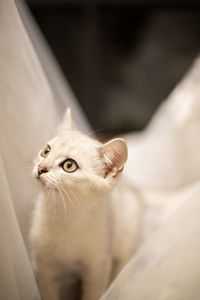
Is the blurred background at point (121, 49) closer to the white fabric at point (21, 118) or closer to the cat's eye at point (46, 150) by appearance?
the white fabric at point (21, 118)

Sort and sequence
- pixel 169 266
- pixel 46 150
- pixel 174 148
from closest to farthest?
pixel 169 266, pixel 46 150, pixel 174 148

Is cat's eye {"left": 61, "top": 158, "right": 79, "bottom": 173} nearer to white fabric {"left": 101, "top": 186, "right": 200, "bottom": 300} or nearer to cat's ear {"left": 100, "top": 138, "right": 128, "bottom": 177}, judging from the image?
cat's ear {"left": 100, "top": 138, "right": 128, "bottom": 177}

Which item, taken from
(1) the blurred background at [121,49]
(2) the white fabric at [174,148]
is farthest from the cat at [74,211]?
(1) the blurred background at [121,49]

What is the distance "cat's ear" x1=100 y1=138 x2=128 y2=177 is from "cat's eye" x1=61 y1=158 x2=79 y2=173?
0.06m

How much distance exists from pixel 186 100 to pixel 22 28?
784 mm

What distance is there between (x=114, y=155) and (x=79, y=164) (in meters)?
0.06

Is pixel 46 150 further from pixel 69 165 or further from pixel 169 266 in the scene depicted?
pixel 169 266

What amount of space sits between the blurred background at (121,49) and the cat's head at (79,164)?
4.10 ft

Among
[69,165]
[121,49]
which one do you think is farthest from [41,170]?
[121,49]

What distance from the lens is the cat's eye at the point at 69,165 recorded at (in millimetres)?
626

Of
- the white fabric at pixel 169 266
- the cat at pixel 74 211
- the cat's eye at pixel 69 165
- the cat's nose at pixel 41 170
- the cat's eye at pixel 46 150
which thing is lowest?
the white fabric at pixel 169 266

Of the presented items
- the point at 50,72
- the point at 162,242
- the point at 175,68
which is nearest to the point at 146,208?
the point at 162,242

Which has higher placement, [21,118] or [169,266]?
[21,118]

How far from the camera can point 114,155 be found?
654 millimetres
